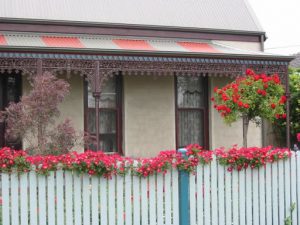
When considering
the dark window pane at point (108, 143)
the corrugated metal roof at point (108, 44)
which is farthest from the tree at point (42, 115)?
the dark window pane at point (108, 143)

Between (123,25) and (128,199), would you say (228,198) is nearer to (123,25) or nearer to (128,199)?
(128,199)

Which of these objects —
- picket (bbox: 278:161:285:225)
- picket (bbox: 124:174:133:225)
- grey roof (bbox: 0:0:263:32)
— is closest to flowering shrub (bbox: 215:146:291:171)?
picket (bbox: 278:161:285:225)

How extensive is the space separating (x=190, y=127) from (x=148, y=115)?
4.53 ft

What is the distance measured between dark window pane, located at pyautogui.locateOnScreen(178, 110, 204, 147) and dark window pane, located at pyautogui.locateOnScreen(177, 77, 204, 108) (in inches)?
8.6

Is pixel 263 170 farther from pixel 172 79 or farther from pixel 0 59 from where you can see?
pixel 172 79

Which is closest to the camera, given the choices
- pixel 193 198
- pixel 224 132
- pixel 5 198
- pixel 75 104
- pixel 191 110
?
pixel 5 198

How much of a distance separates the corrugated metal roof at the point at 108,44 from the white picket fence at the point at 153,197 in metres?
6.35

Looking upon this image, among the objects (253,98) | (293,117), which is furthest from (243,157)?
(293,117)

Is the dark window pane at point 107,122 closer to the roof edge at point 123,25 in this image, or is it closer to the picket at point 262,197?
the roof edge at point 123,25

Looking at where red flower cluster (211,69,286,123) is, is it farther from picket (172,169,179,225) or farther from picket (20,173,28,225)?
picket (20,173,28,225)

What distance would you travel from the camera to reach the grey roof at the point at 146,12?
14523mm

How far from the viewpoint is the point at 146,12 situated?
622 inches

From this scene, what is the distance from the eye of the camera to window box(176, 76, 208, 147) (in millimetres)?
15102

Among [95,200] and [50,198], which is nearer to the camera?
[50,198]
